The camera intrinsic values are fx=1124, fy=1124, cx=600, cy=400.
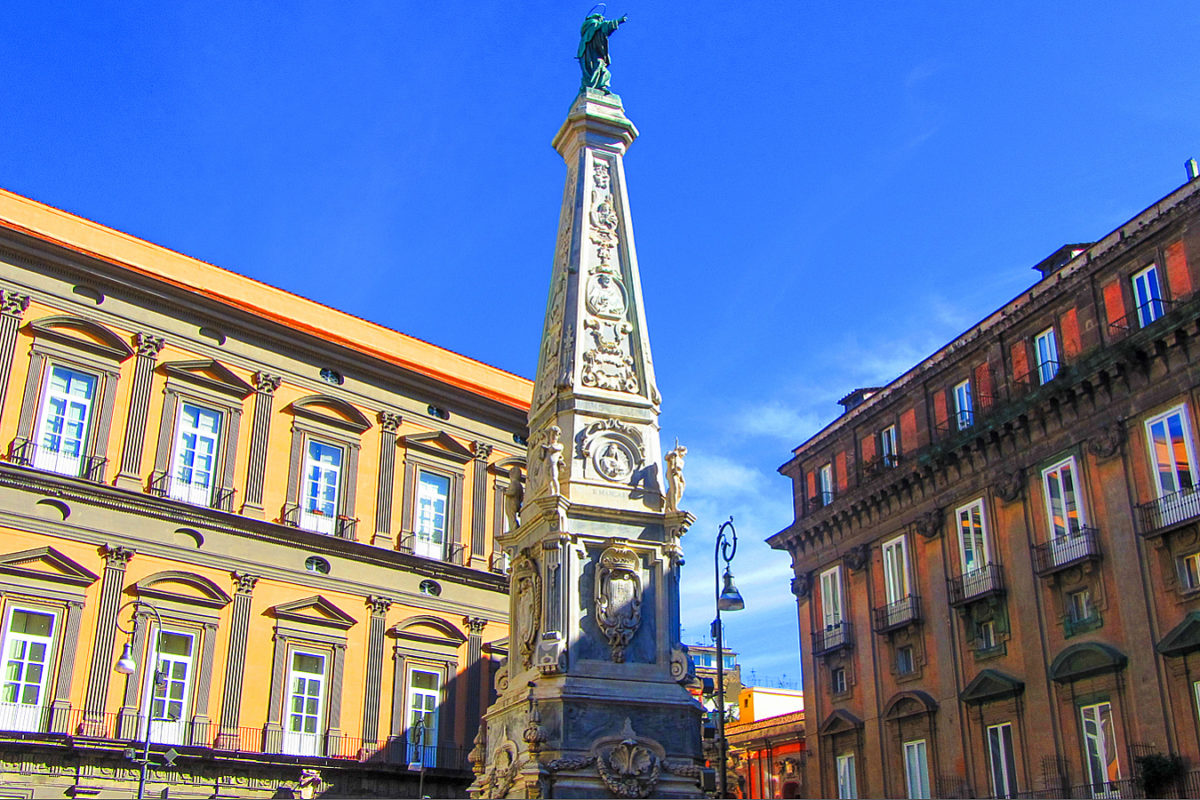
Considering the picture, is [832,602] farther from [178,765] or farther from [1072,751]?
[178,765]

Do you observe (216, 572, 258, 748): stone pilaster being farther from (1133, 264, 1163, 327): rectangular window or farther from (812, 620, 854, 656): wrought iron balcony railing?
(1133, 264, 1163, 327): rectangular window

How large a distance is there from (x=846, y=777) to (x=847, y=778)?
51 millimetres

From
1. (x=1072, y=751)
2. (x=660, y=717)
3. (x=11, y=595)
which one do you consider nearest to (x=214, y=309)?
(x=11, y=595)

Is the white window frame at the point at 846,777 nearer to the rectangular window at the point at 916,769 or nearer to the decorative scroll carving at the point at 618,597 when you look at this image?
the rectangular window at the point at 916,769

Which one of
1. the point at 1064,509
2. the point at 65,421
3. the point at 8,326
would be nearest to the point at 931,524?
the point at 1064,509

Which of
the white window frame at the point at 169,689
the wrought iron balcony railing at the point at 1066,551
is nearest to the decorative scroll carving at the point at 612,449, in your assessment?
the white window frame at the point at 169,689

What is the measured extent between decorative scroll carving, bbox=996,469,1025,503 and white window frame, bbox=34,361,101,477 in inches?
783

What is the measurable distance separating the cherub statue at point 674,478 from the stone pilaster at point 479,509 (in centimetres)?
1713

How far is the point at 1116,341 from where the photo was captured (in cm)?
2278

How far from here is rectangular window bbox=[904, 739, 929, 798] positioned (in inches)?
1043

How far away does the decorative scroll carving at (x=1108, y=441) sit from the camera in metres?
22.6

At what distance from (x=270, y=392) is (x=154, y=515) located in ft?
14.0

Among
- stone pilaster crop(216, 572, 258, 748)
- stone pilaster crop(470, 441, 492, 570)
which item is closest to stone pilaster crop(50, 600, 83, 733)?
stone pilaster crop(216, 572, 258, 748)

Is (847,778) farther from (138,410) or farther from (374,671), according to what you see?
(138,410)
